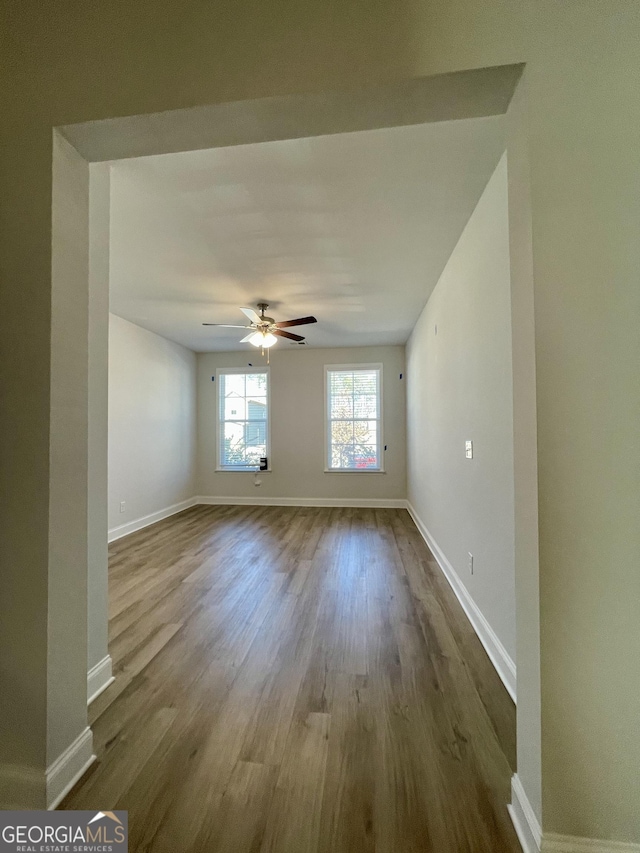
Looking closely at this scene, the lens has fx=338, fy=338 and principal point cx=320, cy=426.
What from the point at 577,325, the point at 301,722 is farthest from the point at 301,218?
the point at 301,722

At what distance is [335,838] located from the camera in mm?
981

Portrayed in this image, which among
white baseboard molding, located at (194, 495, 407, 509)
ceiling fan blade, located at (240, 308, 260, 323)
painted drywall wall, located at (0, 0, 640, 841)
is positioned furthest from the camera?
A: white baseboard molding, located at (194, 495, 407, 509)

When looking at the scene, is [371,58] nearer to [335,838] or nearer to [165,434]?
[335,838]

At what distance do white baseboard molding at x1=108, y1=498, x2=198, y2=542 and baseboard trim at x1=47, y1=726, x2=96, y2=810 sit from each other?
317 centimetres

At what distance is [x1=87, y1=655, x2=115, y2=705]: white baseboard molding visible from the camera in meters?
1.50

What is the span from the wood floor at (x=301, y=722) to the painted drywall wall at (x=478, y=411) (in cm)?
40

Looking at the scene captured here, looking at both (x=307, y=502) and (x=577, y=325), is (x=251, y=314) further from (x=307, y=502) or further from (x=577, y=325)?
(x=307, y=502)

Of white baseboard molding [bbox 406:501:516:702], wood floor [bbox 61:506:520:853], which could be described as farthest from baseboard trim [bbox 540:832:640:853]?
white baseboard molding [bbox 406:501:516:702]

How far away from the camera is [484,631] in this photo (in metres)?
1.91

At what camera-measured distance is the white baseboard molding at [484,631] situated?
1565mm

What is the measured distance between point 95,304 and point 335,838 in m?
2.15

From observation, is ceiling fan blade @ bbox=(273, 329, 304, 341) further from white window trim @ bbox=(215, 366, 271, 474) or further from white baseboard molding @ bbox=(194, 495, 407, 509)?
white baseboard molding @ bbox=(194, 495, 407, 509)

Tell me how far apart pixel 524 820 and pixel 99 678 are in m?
1.71

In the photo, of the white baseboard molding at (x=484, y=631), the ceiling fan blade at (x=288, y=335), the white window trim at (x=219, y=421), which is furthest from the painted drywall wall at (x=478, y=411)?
the white window trim at (x=219, y=421)
